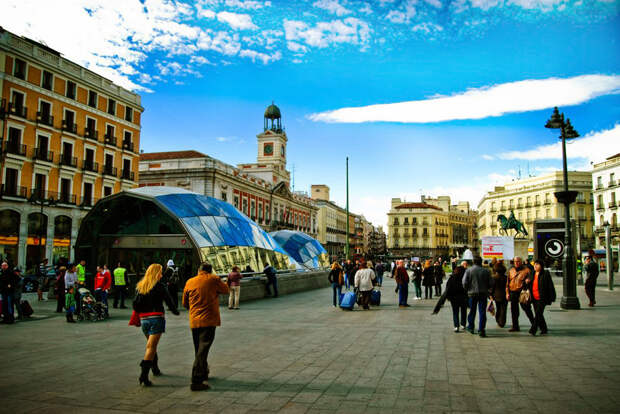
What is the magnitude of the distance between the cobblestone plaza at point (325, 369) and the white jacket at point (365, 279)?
3.53 m

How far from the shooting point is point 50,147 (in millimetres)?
40156

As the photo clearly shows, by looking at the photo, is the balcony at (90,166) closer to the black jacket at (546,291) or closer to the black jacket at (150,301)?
the black jacket at (150,301)

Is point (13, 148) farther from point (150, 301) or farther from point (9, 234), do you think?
point (150, 301)

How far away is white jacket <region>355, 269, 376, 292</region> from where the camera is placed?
51.3ft

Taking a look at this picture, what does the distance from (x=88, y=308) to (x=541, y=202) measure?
82.2 metres

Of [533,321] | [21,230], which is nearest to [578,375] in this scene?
[533,321]

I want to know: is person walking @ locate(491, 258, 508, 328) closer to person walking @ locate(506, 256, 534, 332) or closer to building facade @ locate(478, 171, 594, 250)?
person walking @ locate(506, 256, 534, 332)

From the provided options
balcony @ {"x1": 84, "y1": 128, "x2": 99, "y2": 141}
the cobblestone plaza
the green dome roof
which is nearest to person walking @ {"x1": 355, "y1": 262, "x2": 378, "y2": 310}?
the cobblestone plaza

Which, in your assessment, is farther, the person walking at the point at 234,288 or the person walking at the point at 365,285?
the person walking at the point at 234,288

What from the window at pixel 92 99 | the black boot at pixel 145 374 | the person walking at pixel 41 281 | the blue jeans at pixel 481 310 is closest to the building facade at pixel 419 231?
the window at pixel 92 99

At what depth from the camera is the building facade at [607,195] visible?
58250mm

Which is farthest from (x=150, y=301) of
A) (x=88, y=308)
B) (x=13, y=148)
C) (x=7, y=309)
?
(x=13, y=148)

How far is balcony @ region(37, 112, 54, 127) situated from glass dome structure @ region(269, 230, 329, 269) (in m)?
22.1

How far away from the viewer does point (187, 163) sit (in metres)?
58.0
